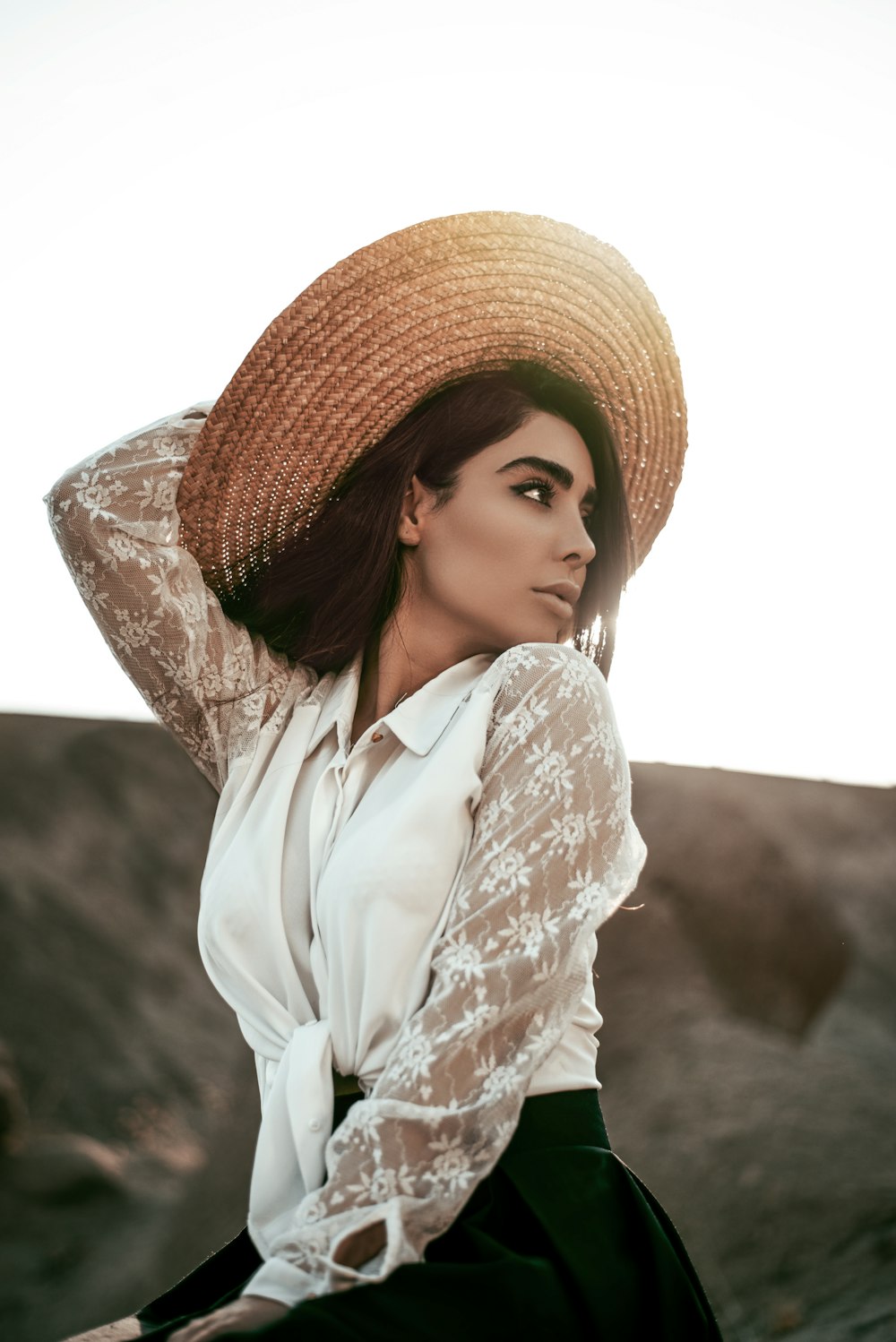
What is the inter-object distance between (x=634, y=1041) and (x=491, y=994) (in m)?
3.50

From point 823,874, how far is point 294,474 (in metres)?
3.22

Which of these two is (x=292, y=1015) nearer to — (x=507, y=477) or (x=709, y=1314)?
(x=709, y=1314)

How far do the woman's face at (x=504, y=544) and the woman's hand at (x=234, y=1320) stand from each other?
1.17 m

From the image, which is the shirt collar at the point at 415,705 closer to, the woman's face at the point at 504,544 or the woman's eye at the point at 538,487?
the woman's face at the point at 504,544

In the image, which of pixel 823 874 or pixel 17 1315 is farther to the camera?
pixel 17 1315

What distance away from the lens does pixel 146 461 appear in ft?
7.53

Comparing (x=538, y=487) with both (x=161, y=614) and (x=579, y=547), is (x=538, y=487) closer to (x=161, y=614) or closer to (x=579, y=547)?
(x=579, y=547)

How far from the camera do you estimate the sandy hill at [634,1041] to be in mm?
3623

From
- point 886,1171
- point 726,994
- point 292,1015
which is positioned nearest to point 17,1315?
point 726,994

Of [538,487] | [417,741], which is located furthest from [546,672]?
[538,487]

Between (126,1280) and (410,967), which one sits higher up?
(410,967)

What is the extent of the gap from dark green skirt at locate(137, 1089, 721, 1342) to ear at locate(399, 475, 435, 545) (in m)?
1.08

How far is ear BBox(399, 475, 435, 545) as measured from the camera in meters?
2.22

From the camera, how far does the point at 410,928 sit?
156cm
